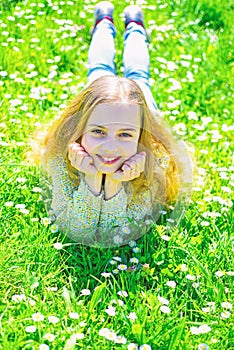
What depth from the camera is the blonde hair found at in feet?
8.82

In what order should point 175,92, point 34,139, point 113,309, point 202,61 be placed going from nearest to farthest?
point 113,309 → point 34,139 → point 175,92 → point 202,61

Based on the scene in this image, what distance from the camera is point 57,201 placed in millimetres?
2881

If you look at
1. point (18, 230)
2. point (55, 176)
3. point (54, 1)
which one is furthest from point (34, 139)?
point (54, 1)

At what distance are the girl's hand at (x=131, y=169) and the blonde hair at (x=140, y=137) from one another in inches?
5.7

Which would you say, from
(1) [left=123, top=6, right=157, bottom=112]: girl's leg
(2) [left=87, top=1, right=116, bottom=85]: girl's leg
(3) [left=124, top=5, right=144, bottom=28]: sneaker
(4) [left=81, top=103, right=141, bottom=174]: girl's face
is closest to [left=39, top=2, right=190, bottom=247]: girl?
(4) [left=81, top=103, right=141, bottom=174]: girl's face

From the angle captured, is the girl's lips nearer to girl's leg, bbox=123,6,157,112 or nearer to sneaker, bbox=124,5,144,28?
girl's leg, bbox=123,6,157,112

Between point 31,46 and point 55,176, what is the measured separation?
1.36m

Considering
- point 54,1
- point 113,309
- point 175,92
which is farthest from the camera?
point 54,1

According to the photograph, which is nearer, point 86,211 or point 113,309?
point 113,309

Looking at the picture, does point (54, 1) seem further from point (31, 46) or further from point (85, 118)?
point (85, 118)

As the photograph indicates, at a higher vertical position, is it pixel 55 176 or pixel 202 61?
pixel 202 61

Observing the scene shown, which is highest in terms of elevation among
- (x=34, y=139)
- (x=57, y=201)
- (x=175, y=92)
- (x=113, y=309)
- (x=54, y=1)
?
(x=54, y=1)

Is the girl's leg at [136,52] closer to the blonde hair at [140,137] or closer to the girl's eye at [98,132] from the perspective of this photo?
the blonde hair at [140,137]

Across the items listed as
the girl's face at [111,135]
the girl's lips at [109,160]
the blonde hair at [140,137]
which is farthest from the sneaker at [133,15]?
the girl's lips at [109,160]
